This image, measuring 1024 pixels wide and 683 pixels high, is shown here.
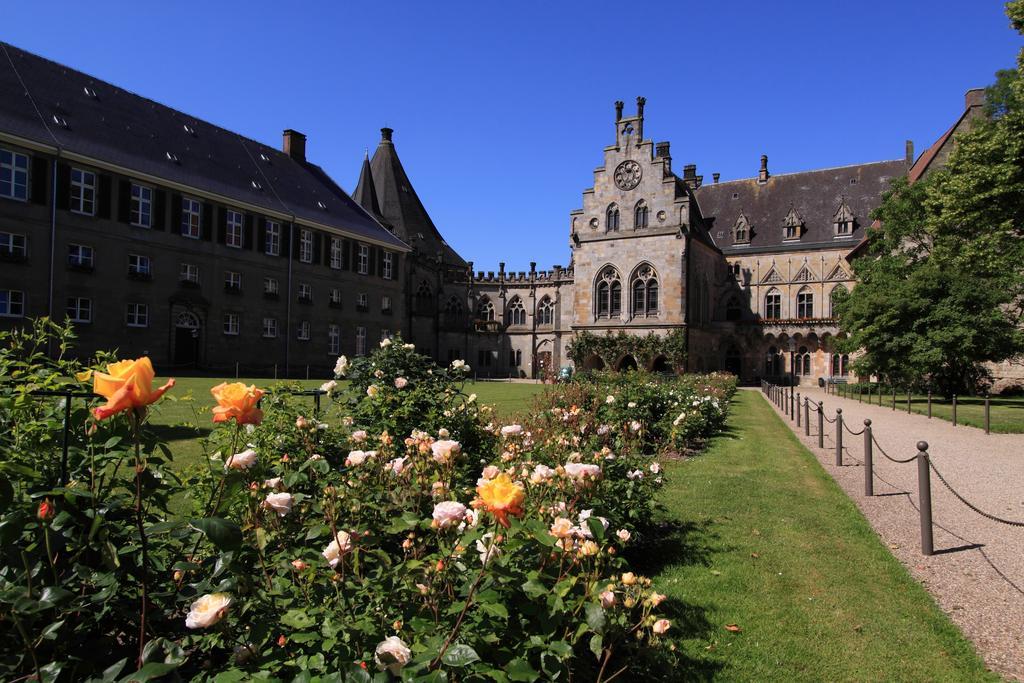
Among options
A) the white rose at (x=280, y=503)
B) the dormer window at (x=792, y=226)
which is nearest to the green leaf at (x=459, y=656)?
the white rose at (x=280, y=503)

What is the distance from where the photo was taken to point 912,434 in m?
15.3

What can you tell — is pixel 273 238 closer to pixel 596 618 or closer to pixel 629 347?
pixel 629 347

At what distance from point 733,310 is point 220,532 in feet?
169

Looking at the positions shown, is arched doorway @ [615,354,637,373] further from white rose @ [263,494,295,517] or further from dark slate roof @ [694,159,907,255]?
white rose @ [263,494,295,517]

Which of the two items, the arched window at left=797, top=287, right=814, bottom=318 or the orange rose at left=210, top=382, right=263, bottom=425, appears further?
the arched window at left=797, top=287, right=814, bottom=318

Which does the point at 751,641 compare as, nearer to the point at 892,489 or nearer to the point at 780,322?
the point at 892,489

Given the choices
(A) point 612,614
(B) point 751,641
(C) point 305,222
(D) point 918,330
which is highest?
(C) point 305,222

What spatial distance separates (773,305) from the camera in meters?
48.4

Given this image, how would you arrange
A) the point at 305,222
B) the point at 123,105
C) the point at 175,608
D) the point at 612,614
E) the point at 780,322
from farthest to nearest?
the point at 780,322 < the point at 305,222 < the point at 123,105 < the point at 612,614 < the point at 175,608

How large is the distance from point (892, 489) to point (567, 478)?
7.85m

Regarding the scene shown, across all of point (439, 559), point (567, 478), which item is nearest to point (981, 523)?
point (567, 478)

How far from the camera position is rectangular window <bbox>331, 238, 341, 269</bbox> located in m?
37.3

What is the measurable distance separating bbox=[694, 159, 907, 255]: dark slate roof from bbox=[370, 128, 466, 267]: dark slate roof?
75.5ft

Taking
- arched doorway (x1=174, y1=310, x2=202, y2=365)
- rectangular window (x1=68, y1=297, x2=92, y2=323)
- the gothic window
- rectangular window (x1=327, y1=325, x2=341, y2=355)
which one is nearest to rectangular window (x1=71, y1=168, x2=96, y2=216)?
rectangular window (x1=68, y1=297, x2=92, y2=323)
